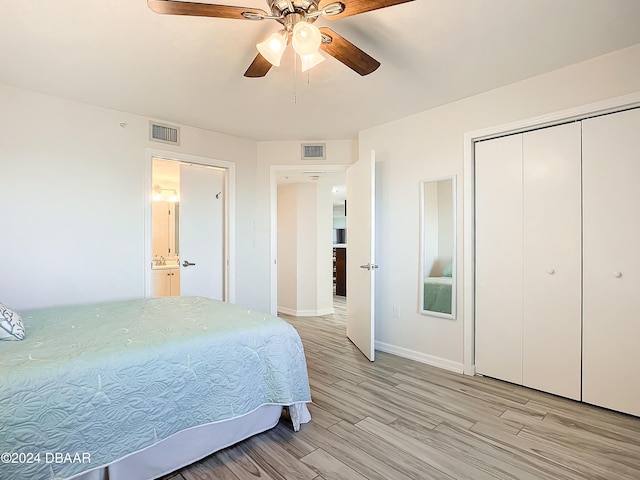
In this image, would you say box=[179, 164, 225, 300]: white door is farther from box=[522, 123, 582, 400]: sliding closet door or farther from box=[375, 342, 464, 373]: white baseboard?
box=[522, 123, 582, 400]: sliding closet door

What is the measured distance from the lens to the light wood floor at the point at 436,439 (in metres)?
1.73

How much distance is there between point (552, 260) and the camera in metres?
2.60

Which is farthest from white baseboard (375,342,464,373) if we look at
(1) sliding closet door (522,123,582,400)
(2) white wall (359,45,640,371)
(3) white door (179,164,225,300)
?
(3) white door (179,164,225,300)

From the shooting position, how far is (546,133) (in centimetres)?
262

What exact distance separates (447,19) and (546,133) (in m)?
1.33

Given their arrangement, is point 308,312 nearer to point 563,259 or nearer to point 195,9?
point 563,259

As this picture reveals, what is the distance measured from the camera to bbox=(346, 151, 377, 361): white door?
330 cm

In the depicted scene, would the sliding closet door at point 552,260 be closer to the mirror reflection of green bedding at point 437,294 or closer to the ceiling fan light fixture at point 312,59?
the mirror reflection of green bedding at point 437,294

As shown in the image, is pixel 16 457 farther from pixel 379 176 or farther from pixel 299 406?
pixel 379 176

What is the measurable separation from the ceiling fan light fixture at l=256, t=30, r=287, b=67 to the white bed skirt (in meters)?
1.91

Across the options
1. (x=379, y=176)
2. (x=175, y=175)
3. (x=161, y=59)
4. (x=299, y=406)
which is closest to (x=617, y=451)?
(x=299, y=406)

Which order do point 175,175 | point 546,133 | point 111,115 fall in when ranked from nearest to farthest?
point 546,133, point 111,115, point 175,175

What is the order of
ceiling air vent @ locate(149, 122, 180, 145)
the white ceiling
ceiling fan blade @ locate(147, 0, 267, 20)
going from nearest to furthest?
ceiling fan blade @ locate(147, 0, 267, 20)
the white ceiling
ceiling air vent @ locate(149, 122, 180, 145)

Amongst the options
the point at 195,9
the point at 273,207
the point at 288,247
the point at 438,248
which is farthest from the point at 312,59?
the point at 288,247
